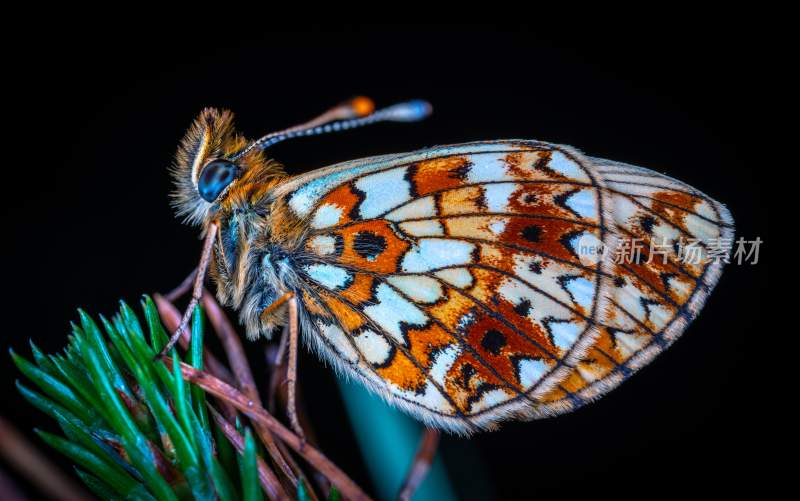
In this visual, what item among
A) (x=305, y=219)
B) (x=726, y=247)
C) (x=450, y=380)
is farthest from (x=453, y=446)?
(x=726, y=247)

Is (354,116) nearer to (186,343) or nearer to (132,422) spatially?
(186,343)

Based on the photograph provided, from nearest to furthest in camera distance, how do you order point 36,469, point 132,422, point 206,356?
point 36,469, point 132,422, point 206,356

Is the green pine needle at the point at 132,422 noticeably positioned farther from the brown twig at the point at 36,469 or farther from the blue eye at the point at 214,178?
the blue eye at the point at 214,178

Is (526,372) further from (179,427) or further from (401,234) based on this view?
(179,427)

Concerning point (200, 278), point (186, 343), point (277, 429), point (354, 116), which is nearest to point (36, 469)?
point (277, 429)

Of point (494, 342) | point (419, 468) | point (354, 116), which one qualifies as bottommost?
point (494, 342)

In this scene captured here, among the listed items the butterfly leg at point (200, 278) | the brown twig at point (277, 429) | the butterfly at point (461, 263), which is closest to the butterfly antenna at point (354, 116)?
the butterfly at point (461, 263)

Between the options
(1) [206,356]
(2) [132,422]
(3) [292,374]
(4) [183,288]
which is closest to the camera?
(2) [132,422]
